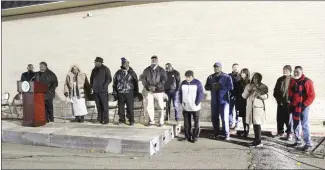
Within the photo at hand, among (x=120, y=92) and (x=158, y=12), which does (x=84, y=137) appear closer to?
(x=120, y=92)

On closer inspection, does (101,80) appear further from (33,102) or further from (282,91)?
(282,91)

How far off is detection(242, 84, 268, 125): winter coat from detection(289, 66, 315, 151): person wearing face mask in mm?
604

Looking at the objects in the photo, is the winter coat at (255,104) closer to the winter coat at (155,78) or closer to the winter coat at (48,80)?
the winter coat at (155,78)

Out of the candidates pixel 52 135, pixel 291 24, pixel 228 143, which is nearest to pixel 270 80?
pixel 291 24

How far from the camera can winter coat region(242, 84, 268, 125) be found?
802 centimetres

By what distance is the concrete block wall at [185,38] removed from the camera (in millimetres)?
10680

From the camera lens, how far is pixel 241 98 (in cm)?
902

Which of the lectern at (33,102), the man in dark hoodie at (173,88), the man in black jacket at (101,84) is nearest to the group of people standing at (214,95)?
the man in black jacket at (101,84)

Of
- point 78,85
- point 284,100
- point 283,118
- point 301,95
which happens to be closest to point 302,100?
point 301,95

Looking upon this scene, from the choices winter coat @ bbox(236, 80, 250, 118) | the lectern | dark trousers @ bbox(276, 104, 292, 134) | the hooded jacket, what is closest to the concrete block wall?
the hooded jacket

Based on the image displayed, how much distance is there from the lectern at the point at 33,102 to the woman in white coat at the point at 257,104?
4958 millimetres

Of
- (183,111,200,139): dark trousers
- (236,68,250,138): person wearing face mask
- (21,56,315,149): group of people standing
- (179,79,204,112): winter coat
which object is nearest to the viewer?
(21,56,315,149): group of people standing

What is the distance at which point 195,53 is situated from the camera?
37.9 feet

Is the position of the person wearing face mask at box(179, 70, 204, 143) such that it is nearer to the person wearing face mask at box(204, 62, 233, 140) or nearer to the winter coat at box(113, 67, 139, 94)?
the person wearing face mask at box(204, 62, 233, 140)
